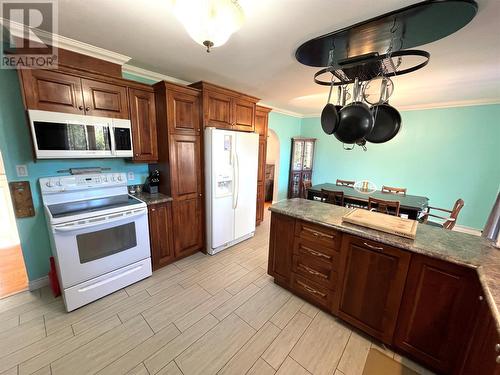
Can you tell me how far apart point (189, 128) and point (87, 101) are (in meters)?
1.05

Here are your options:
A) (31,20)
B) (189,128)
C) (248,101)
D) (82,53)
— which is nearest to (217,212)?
(189,128)

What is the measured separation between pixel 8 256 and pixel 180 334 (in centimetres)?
287

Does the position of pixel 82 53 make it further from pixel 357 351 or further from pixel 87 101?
pixel 357 351

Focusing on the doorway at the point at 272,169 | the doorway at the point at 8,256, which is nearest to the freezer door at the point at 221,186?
the doorway at the point at 8,256

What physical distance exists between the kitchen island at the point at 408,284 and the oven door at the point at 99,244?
1605 millimetres

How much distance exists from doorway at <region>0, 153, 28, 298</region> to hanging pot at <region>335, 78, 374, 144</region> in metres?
3.34

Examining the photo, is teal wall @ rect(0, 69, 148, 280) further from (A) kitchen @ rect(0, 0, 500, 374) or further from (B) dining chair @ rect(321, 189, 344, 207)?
(B) dining chair @ rect(321, 189, 344, 207)

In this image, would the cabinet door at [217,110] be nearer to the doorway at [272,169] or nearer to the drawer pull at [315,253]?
the drawer pull at [315,253]

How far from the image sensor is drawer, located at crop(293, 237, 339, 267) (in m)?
1.85

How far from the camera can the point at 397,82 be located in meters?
2.91

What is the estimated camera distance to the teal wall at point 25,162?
1.87m

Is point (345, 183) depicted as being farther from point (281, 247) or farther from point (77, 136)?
point (77, 136)

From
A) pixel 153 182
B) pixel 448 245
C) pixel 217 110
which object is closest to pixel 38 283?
pixel 153 182

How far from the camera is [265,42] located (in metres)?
1.81
